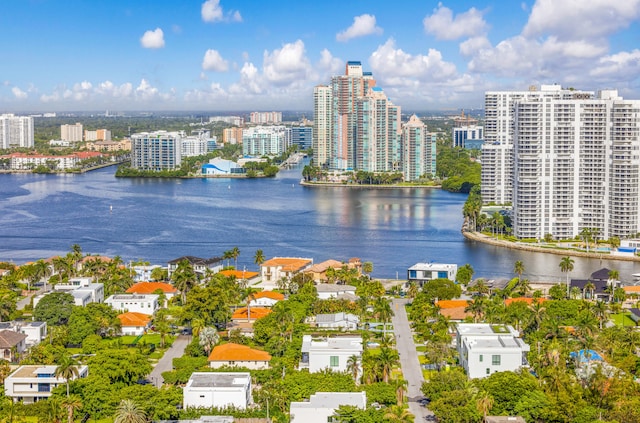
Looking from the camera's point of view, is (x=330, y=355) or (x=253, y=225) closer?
(x=330, y=355)

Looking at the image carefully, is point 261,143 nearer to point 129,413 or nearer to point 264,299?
point 264,299

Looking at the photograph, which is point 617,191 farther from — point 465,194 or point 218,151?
point 218,151

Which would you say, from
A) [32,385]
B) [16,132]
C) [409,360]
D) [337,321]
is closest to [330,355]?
[409,360]

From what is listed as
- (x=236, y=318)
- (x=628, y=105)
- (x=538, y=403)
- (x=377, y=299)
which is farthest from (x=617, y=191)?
(x=538, y=403)

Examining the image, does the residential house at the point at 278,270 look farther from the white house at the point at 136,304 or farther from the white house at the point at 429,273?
the white house at the point at 136,304

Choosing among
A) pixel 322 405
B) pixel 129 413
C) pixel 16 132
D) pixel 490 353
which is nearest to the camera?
pixel 129 413

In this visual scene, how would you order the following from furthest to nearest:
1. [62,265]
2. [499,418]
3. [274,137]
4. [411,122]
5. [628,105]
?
1. [274,137]
2. [411,122]
3. [628,105]
4. [62,265]
5. [499,418]
